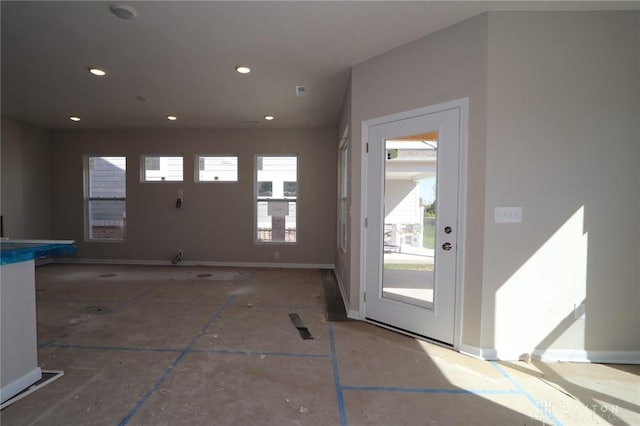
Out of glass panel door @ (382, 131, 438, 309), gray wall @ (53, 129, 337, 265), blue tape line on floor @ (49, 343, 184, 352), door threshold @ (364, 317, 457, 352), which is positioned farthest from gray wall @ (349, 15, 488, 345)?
gray wall @ (53, 129, 337, 265)

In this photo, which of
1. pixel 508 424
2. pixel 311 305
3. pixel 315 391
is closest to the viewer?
pixel 508 424

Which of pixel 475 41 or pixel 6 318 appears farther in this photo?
pixel 475 41

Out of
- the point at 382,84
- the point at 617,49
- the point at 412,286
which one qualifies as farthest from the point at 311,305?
the point at 617,49

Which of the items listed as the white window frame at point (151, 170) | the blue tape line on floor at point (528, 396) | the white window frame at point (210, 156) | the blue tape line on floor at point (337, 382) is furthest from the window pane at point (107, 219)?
the blue tape line on floor at point (528, 396)

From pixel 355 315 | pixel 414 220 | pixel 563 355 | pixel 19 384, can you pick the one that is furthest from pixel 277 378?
pixel 563 355

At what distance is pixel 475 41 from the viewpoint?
2496 mm

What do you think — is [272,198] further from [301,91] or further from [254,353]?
[254,353]

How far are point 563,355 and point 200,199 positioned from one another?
602 centimetres

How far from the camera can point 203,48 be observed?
301cm

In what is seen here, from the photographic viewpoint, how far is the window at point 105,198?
6.31 m

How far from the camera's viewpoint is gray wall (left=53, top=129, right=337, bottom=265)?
19.8 ft

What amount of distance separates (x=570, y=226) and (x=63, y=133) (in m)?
8.62

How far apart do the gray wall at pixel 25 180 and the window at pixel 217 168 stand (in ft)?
10.5

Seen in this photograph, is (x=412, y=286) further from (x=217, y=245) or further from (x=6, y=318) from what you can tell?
(x=217, y=245)
